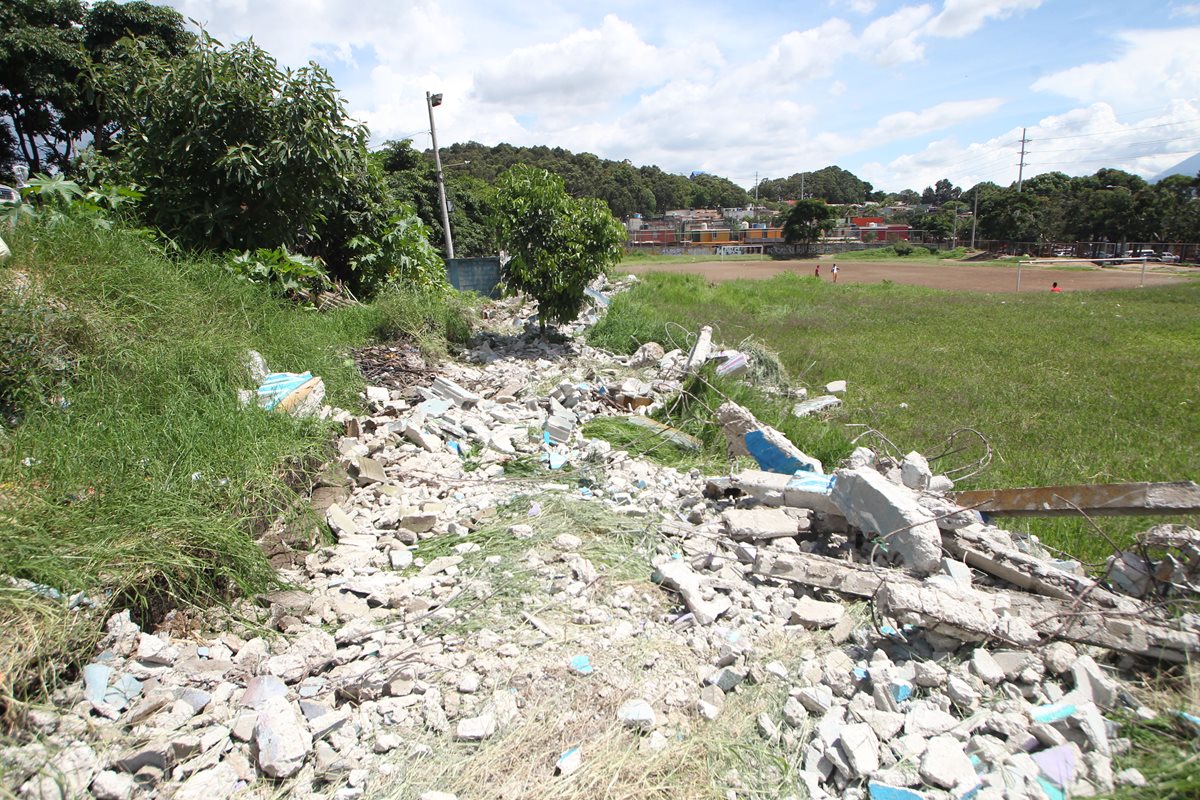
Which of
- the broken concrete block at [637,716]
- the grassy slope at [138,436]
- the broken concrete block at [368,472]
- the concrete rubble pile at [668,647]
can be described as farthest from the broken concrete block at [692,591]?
the broken concrete block at [368,472]

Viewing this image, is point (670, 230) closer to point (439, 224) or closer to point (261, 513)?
point (439, 224)

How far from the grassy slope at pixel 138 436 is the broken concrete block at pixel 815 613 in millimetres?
2371

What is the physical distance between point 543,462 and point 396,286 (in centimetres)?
520

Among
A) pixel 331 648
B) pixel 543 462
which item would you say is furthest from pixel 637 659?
pixel 543 462

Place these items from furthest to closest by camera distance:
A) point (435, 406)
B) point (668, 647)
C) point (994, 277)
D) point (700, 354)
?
point (994, 277) < point (700, 354) < point (435, 406) < point (668, 647)

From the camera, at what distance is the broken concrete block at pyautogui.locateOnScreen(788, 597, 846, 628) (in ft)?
9.64

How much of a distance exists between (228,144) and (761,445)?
21.4 feet

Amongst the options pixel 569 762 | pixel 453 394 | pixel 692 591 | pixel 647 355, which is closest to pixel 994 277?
pixel 647 355

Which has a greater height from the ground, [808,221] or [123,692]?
[808,221]

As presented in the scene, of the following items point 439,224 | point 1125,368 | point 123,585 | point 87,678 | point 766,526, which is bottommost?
point 1125,368

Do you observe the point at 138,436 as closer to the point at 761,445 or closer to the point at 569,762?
the point at 569,762

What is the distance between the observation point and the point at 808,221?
67.1m

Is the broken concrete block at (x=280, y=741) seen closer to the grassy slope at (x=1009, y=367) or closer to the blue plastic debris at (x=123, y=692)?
the blue plastic debris at (x=123, y=692)

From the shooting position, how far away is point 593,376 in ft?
24.6
